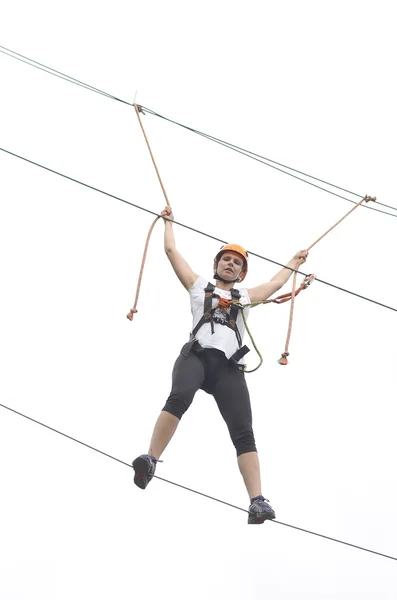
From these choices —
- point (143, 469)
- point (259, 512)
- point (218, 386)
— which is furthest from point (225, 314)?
point (259, 512)

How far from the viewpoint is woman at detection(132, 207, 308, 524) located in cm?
1092

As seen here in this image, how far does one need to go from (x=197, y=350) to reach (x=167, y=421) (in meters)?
0.66

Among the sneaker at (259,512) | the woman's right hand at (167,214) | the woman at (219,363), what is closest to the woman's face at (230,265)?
the woman at (219,363)

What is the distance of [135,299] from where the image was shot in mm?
11344

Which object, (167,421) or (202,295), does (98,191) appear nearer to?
(202,295)

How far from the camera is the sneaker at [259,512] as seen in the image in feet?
35.0

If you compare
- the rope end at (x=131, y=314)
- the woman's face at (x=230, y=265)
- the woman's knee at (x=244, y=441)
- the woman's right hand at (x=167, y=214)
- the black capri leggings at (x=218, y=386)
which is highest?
the woman's right hand at (x=167, y=214)

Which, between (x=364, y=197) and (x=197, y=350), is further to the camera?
(x=364, y=197)

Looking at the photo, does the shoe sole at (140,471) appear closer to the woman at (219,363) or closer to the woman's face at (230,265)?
the woman at (219,363)

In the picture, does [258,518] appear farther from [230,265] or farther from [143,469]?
[230,265]

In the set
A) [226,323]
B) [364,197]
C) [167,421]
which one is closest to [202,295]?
[226,323]

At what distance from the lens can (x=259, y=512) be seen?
35.0 ft

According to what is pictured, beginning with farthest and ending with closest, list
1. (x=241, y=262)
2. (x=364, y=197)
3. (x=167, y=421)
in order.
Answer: (x=364, y=197) → (x=241, y=262) → (x=167, y=421)

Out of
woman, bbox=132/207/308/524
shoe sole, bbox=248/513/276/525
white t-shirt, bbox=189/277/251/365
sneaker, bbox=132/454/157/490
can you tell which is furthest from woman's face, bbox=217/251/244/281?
shoe sole, bbox=248/513/276/525
